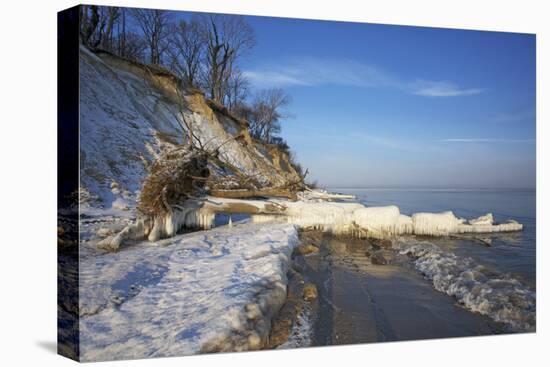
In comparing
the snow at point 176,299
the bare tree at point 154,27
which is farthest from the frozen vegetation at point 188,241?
the bare tree at point 154,27

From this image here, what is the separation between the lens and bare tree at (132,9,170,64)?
4.76 m

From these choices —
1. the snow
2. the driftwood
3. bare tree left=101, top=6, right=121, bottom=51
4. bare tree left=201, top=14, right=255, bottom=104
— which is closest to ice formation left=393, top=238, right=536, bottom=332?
the driftwood

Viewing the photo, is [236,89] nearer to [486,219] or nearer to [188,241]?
[188,241]

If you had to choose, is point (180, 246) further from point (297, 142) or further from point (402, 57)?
point (402, 57)

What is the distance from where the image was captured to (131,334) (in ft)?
14.2

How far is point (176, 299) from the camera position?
455 centimetres

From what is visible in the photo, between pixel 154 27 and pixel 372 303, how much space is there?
308 centimetres

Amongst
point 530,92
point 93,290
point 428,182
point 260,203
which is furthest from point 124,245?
point 530,92

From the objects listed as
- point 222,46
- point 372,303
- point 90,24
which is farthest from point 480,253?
point 90,24

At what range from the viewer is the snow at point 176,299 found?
4309mm

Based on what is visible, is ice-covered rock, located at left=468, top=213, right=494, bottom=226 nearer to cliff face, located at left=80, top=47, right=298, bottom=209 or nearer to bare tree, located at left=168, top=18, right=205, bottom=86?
cliff face, located at left=80, top=47, right=298, bottom=209

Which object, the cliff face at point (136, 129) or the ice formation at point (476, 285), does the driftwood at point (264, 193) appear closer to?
the cliff face at point (136, 129)

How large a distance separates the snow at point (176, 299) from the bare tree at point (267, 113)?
113 cm

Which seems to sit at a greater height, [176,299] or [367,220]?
[367,220]
